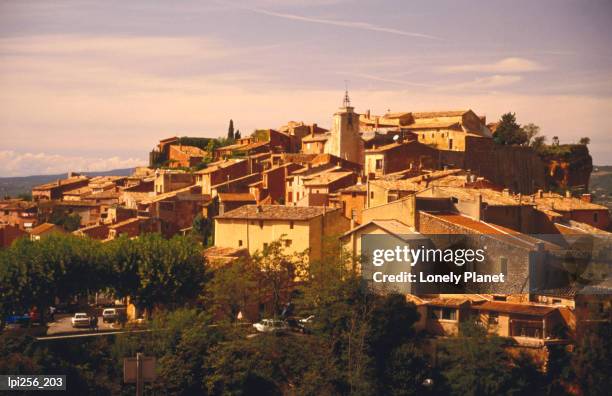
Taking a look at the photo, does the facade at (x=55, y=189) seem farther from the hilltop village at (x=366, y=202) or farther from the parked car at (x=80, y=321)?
the parked car at (x=80, y=321)

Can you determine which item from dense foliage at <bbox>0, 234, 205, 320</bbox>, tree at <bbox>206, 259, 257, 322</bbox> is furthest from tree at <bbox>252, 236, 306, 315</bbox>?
dense foliage at <bbox>0, 234, 205, 320</bbox>

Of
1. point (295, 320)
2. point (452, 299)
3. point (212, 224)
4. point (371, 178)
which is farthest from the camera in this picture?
point (212, 224)

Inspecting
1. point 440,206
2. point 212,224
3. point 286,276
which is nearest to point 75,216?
point 212,224

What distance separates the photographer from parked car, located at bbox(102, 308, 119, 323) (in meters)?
26.4

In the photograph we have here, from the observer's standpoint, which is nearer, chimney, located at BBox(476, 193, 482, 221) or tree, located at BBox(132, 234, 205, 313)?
chimney, located at BBox(476, 193, 482, 221)

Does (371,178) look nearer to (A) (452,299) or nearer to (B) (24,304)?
(A) (452,299)

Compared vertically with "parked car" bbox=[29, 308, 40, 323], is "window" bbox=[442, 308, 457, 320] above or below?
above

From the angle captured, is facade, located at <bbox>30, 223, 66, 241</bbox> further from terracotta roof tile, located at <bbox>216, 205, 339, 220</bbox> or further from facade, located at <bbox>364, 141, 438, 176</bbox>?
facade, located at <bbox>364, 141, 438, 176</bbox>

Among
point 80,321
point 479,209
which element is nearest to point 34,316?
point 80,321

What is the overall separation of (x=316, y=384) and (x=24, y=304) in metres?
8.92

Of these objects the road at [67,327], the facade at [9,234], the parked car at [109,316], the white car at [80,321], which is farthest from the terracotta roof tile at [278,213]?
the facade at [9,234]

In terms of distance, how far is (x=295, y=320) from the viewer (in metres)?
25.2

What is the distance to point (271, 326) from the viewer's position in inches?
953

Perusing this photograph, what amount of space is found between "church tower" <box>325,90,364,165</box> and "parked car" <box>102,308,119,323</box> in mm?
17780
